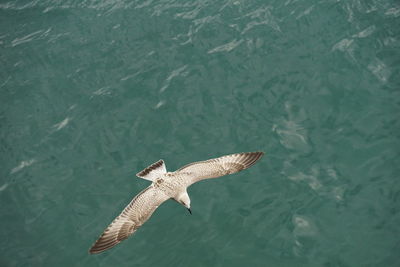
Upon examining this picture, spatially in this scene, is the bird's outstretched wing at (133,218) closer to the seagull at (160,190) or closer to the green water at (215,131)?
the seagull at (160,190)

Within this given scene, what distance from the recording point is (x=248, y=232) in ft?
33.6

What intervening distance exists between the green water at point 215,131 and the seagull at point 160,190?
106cm

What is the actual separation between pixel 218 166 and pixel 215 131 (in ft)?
6.98

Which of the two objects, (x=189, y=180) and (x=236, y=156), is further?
(x=236, y=156)

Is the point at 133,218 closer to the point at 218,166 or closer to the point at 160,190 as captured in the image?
the point at 160,190

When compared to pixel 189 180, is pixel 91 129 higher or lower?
higher

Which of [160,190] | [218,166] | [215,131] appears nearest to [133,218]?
[160,190]

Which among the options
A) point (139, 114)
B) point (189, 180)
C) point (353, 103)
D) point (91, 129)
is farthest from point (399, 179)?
point (91, 129)

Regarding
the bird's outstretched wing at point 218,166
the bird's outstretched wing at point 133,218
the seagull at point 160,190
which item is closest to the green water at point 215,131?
the bird's outstretched wing at point 218,166

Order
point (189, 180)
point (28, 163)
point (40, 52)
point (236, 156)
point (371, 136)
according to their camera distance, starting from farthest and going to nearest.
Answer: point (40, 52), point (28, 163), point (371, 136), point (236, 156), point (189, 180)

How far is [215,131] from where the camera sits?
470 inches

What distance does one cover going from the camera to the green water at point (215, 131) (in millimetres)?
10227

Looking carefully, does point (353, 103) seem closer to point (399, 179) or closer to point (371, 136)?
point (371, 136)

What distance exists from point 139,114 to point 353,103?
6022mm
